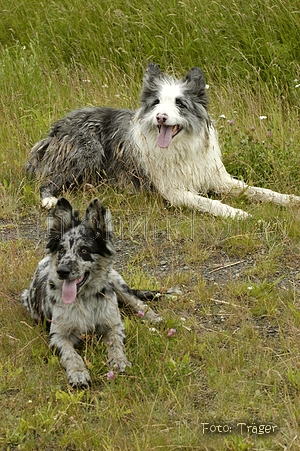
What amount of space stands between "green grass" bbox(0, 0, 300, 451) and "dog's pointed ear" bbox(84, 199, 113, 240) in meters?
0.62

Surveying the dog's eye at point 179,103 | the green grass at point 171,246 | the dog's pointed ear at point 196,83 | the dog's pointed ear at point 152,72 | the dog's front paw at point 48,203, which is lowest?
the dog's front paw at point 48,203

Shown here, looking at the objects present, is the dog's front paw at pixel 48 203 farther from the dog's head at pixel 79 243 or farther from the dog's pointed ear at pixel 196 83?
the dog's head at pixel 79 243

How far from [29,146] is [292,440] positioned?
202 inches

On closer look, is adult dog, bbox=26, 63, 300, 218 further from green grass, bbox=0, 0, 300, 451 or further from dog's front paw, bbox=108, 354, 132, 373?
dog's front paw, bbox=108, 354, 132, 373

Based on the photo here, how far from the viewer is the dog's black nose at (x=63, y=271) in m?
4.40

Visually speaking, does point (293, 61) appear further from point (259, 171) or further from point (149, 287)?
point (149, 287)

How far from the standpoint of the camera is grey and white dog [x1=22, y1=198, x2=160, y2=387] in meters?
4.53

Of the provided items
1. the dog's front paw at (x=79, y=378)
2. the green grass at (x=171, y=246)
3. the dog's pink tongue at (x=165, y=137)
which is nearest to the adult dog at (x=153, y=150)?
the dog's pink tongue at (x=165, y=137)

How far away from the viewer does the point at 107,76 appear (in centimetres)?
947

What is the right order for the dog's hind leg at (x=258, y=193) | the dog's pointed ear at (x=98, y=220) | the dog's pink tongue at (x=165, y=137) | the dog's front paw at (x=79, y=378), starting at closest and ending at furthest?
the dog's front paw at (x=79, y=378), the dog's pointed ear at (x=98, y=220), the dog's hind leg at (x=258, y=193), the dog's pink tongue at (x=165, y=137)

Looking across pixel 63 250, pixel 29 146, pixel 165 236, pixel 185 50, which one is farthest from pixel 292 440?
pixel 185 50

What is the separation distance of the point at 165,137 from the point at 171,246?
1239mm

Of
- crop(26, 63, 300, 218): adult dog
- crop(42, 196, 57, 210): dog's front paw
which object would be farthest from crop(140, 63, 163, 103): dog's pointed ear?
crop(42, 196, 57, 210): dog's front paw

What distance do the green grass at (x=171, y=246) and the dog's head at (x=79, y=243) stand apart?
0.40 meters
